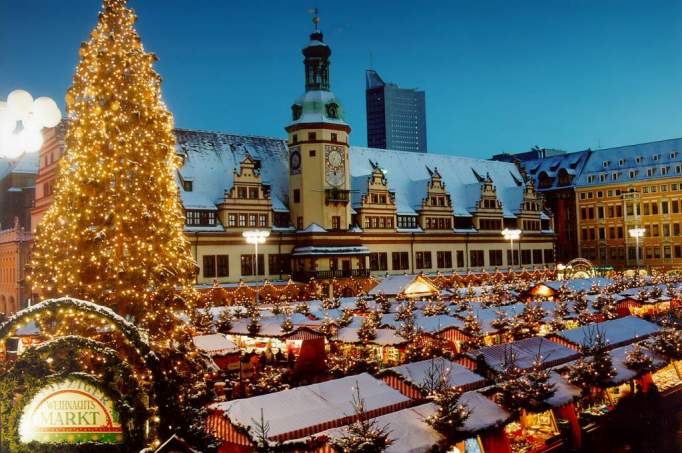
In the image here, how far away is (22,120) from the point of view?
302 inches

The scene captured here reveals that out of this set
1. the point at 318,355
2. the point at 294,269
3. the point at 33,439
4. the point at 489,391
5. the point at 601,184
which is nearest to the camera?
the point at 33,439

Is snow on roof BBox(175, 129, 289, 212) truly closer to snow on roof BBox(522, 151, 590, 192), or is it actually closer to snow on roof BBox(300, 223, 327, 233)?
snow on roof BBox(300, 223, 327, 233)

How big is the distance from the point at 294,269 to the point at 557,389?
37724 millimetres

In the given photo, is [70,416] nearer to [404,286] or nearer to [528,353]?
Answer: [528,353]

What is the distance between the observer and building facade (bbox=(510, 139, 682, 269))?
78.5 meters

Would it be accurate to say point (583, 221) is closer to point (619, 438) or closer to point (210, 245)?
point (210, 245)

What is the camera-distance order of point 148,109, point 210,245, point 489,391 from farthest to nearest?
point 210,245
point 148,109
point 489,391

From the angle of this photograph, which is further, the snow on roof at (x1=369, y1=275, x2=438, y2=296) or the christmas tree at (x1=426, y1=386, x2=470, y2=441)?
the snow on roof at (x1=369, y1=275, x2=438, y2=296)

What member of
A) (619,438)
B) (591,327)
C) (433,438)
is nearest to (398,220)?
(591,327)

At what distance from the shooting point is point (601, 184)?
83.3m

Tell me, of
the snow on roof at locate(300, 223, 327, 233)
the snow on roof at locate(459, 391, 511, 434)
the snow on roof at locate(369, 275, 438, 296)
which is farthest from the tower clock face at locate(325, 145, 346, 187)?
the snow on roof at locate(459, 391, 511, 434)

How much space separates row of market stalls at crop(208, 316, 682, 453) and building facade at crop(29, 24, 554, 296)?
106ft

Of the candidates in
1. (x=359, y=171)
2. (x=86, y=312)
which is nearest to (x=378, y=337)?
(x=86, y=312)

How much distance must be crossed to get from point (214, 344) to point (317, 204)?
1109 inches
